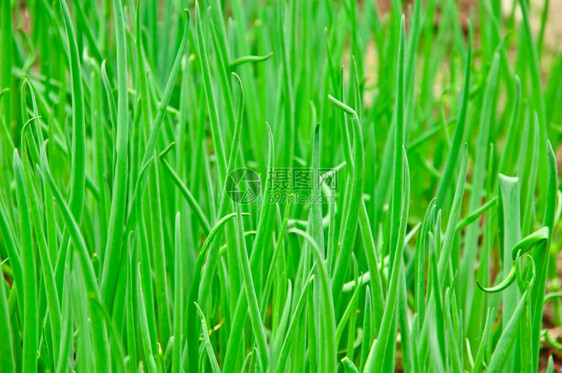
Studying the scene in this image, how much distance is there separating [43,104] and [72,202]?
0.23 meters

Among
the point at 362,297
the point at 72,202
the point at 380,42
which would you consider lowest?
the point at 362,297

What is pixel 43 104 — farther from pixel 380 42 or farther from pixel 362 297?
pixel 380 42

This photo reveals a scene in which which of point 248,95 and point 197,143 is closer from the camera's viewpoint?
point 197,143

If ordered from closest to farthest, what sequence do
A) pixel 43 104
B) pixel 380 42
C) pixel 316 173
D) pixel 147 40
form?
1. pixel 316 173
2. pixel 43 104
3. pixel 147 40
4. pixel 380 42

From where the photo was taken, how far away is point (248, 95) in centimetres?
76

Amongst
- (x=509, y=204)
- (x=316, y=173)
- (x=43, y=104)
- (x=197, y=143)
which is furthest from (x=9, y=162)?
(x=509, y=204)

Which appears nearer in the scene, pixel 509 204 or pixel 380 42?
pixel 509 204

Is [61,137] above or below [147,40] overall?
below

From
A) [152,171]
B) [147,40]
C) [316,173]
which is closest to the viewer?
[316,173]

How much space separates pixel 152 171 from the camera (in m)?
0.55

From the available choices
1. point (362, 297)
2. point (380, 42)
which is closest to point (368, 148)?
point (362, 297)

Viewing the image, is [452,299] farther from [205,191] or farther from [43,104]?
[43,104]

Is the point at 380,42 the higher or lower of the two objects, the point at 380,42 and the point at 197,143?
the higher

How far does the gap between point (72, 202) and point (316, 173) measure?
203 millimetres
